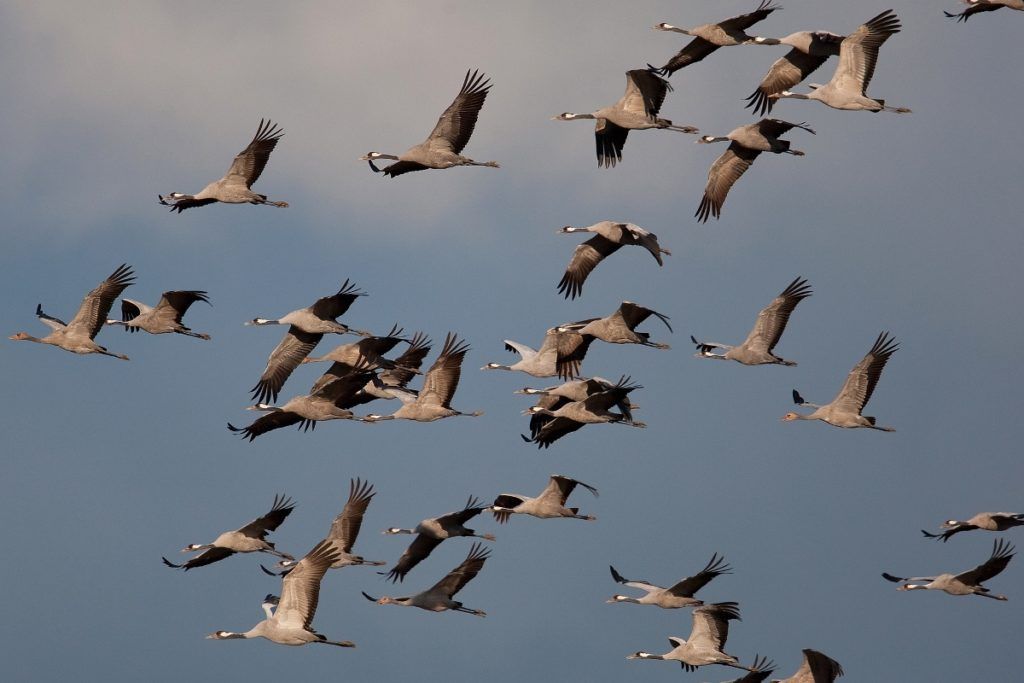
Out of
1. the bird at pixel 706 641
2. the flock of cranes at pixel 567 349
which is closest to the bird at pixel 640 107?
the flock of cranes at pixel 567 349

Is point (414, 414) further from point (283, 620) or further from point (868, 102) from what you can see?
point (868, 102)

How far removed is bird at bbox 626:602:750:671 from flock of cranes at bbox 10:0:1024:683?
2 cm

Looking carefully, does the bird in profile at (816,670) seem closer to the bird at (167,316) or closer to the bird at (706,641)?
the bird at (706,641)

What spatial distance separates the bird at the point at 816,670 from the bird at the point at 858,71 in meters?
8.59

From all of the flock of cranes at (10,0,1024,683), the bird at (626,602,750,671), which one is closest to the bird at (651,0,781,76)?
the flock of cranes at (10,0,1024,683)

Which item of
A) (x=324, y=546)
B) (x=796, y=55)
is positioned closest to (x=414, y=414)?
(x=324, y=546)

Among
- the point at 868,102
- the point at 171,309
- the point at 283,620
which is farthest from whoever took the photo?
the point at 171,309

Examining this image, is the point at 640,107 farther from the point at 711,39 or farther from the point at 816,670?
the point at 816,670

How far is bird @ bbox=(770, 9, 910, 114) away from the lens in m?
30.6

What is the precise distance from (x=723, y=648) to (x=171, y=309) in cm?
1071

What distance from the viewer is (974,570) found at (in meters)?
31.7

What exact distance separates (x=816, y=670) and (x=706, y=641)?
1906 millimetres

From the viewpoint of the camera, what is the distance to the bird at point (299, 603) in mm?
28234

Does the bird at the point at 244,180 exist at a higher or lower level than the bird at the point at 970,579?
higher
